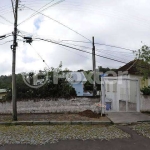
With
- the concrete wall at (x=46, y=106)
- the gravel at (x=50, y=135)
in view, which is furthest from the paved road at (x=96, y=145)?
the concrete wall at (x=46, y=106)

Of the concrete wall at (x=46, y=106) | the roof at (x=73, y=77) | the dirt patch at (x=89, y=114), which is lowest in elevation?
A: the dirt patch at (x=89, y=114)

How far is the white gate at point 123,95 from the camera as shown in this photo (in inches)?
521

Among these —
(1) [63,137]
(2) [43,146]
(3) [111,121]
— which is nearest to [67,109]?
(3) [111,121]

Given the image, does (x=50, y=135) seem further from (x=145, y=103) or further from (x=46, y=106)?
(x=145, y=103)

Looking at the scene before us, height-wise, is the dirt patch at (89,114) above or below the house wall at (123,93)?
below

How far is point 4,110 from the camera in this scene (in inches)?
509

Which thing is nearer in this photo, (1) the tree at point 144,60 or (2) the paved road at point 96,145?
(2) the paved road at point 96,145

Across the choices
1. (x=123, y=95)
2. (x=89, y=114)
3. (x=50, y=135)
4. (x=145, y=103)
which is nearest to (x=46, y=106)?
(x=89, y=114)

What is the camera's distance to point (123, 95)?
13.8 m

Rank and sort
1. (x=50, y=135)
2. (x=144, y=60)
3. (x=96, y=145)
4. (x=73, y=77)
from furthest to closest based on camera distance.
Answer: (x=73, y=77) → (x=144, y=60) → (x=50, y=135) → (x=96, y=145)

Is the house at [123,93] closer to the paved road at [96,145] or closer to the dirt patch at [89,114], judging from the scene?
the dirt patch at [89,114]

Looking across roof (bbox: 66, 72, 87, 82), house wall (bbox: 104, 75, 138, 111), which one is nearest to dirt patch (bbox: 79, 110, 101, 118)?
house wall (bbox: 104, 75, 138, 111)

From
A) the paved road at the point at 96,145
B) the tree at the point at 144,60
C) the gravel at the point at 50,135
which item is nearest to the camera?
the paved road at the point at 96,145

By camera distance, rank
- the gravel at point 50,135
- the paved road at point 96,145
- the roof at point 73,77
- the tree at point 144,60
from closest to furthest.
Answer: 1. the paved road at point 96,145
2. the gravel at point 50,135
3. the tree at point 144,60
4. the roof at point 73,77
